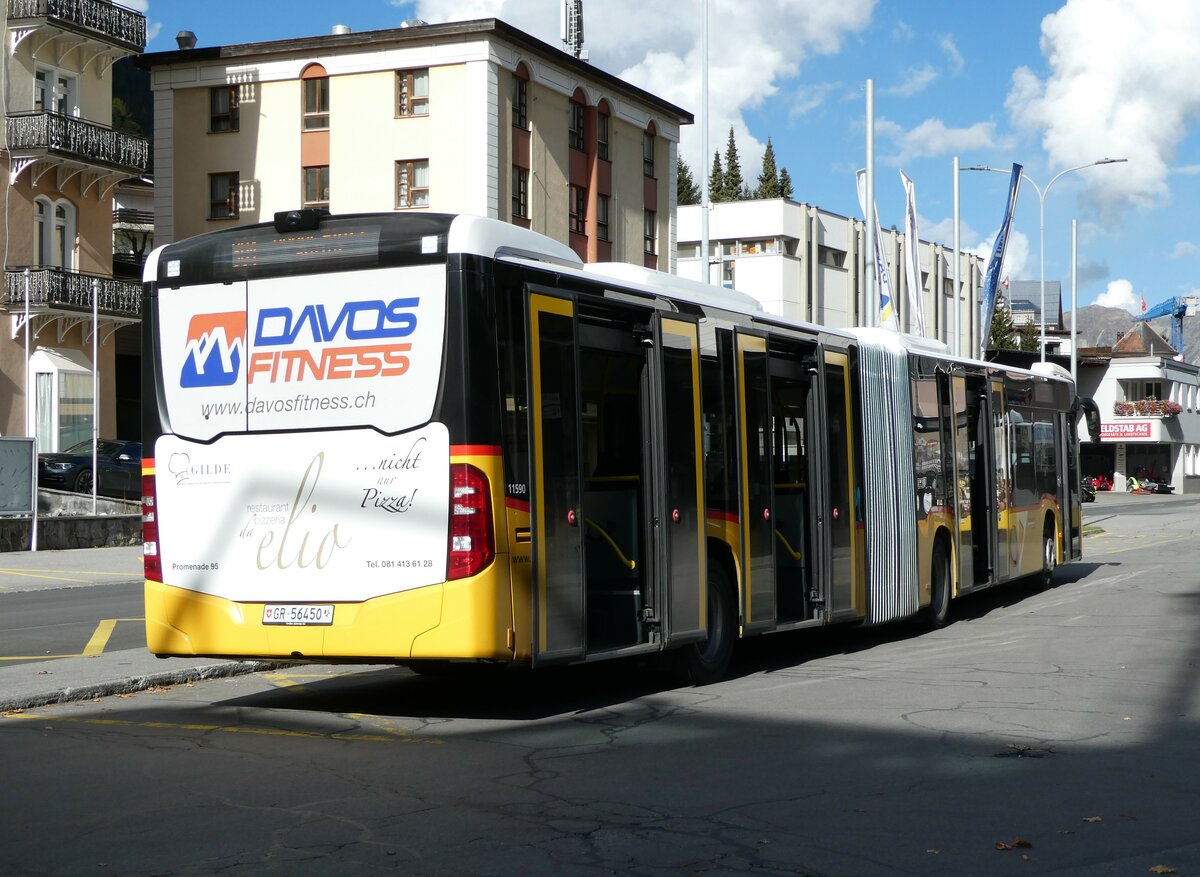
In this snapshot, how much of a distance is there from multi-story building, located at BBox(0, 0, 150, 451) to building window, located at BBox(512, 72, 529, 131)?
1123cm

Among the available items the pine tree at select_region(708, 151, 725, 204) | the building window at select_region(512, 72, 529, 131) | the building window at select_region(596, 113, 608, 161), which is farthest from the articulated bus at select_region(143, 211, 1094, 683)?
the pine tree at select_region(708, 151, 725, 204)

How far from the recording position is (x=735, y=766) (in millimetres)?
8312

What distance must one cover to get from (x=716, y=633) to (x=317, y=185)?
132 ft

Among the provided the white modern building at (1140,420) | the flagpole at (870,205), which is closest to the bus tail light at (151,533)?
the flagpole at (870,205)

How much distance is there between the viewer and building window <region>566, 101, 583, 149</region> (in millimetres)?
51344

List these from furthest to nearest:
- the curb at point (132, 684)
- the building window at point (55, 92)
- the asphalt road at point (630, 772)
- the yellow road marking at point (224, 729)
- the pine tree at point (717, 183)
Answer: the pine tree at point (717, 183)
the building window at point (55, 92)
the curb at point (132, 684)
the yellow road marking at point (224, 729)
the asphalt road at point (630, 772)

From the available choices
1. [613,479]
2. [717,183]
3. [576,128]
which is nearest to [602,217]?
[576,128]

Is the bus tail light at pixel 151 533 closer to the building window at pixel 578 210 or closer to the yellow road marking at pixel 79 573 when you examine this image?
the yellow road marking at pixel 79 573

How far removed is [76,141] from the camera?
42656mm

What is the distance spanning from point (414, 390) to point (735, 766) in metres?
2.99

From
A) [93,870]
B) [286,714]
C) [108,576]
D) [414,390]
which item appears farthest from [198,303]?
[108,576]

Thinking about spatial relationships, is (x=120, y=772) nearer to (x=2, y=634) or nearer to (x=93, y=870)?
(x=93, y=870)

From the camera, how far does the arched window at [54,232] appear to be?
4291 cm

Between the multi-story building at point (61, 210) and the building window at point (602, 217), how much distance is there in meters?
15.4
